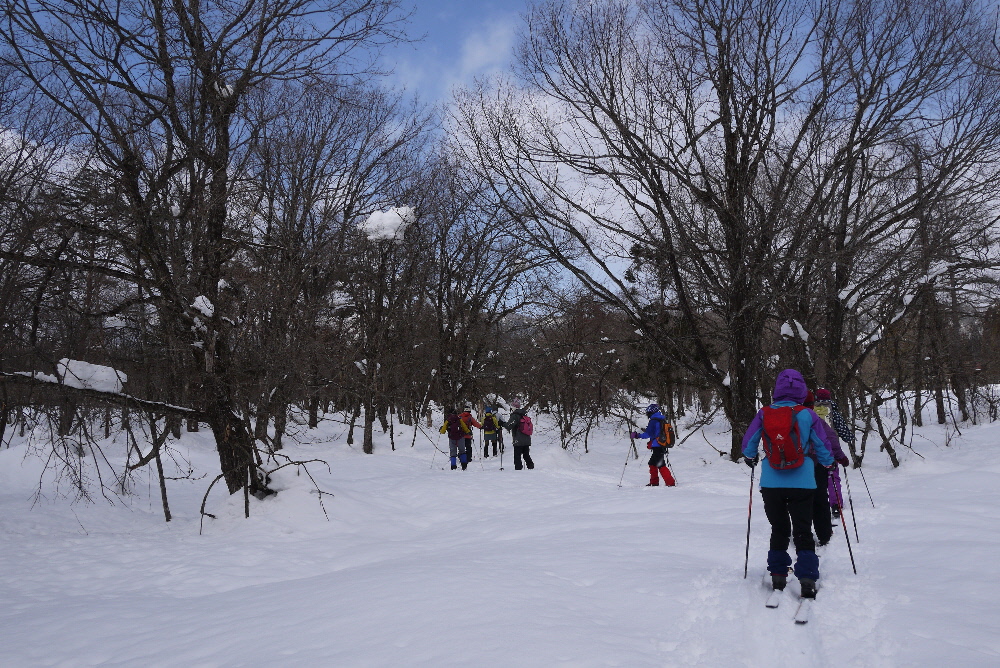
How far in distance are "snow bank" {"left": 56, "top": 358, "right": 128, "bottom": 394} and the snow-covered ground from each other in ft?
7.03

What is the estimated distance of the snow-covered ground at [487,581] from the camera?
147 inches

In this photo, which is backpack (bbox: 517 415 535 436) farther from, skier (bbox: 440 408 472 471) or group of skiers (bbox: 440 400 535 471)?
skier (bbox: 440 408 472 471)

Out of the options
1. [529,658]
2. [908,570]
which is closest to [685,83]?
[908,570]

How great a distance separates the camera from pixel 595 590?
4.81 m

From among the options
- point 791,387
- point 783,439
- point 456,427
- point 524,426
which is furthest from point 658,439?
point 783,439

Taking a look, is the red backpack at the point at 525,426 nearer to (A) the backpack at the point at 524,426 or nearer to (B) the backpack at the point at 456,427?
(A) the backpack at the point at 524,426

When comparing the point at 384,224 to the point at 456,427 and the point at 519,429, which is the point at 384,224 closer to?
the point at 456,427

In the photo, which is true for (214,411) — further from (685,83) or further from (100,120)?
(685,83)

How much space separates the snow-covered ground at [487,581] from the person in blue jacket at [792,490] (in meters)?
0.30

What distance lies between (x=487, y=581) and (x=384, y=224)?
51.2 feet

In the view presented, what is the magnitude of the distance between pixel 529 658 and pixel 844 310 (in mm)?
12202

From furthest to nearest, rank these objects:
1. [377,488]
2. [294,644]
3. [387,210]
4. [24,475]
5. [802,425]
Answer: [387,210] < [24,475] < [377,488] < [802,425] < [294,644]

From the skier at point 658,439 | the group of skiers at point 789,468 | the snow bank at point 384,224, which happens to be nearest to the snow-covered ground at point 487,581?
the group of skiers at point 789,468

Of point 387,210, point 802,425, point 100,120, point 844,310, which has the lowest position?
point 802,425
